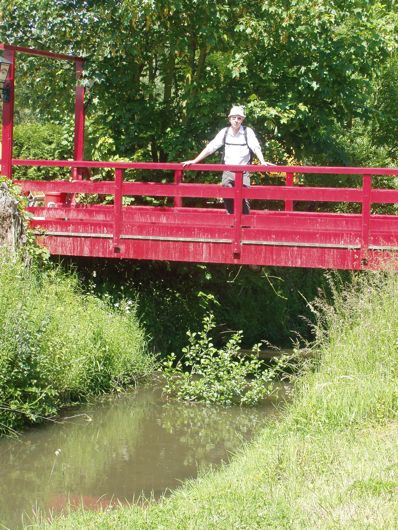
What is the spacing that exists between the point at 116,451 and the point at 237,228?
11.5ft

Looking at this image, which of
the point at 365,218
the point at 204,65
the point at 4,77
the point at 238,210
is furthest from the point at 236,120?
the point at 204,65

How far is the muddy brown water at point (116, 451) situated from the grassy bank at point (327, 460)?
64cm

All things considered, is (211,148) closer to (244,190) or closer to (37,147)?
(244,190)

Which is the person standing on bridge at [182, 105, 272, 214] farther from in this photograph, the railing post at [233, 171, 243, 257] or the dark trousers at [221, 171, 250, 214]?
the railing post at [233, 171, 243, 257]

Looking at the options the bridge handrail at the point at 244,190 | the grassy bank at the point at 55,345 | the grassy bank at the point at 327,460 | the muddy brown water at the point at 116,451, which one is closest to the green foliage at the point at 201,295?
the grassy bank at the point at 55,345

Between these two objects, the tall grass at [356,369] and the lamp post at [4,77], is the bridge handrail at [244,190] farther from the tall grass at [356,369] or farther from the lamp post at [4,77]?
the tall grass at [356,369]

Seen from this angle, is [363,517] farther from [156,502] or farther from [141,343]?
[141,343]

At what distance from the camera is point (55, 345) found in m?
11.6

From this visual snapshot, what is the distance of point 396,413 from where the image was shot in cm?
901

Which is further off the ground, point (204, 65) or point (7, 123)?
point (204, 65)

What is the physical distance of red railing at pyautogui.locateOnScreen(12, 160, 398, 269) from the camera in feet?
40.8

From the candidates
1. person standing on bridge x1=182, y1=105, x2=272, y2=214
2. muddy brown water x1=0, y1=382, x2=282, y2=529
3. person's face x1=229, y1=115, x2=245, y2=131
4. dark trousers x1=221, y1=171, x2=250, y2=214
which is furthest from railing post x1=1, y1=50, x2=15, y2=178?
muddy brown water x1=0, y1=382, x2=282, y2=529

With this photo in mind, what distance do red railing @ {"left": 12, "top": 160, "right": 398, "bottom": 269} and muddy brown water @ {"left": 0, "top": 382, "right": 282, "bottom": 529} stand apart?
72.8 inches

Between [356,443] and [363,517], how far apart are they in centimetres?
191
